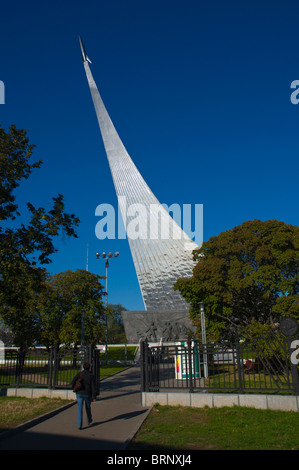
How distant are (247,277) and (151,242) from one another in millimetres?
23731

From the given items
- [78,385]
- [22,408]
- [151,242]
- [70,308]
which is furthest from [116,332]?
[78,385]

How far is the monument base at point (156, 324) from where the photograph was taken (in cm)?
3152

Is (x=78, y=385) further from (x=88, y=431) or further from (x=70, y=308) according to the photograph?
(x=70, y=308)

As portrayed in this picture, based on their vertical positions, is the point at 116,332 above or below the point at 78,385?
above

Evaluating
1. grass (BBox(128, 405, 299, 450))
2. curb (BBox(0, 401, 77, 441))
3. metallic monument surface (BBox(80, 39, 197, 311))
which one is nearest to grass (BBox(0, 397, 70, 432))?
curb (BBox(0, 401, 77, 441))

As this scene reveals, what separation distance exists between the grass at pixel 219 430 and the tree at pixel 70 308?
15029mm

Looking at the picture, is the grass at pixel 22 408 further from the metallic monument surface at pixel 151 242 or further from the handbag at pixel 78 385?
the metallic monument surface at pixel 151 242

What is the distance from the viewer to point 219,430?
595cm

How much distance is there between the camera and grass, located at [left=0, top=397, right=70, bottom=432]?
7057 mm

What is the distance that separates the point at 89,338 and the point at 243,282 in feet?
36.9

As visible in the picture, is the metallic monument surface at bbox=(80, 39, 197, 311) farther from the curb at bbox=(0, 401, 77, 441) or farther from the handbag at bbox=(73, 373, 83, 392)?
the handbag at bbox=(73, 373, 83, 392)

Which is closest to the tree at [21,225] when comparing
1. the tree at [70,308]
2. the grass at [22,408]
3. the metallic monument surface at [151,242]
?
the grass at [22,408]

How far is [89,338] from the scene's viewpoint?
76.4 ft

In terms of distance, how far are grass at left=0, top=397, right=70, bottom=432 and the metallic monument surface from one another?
2962cm
